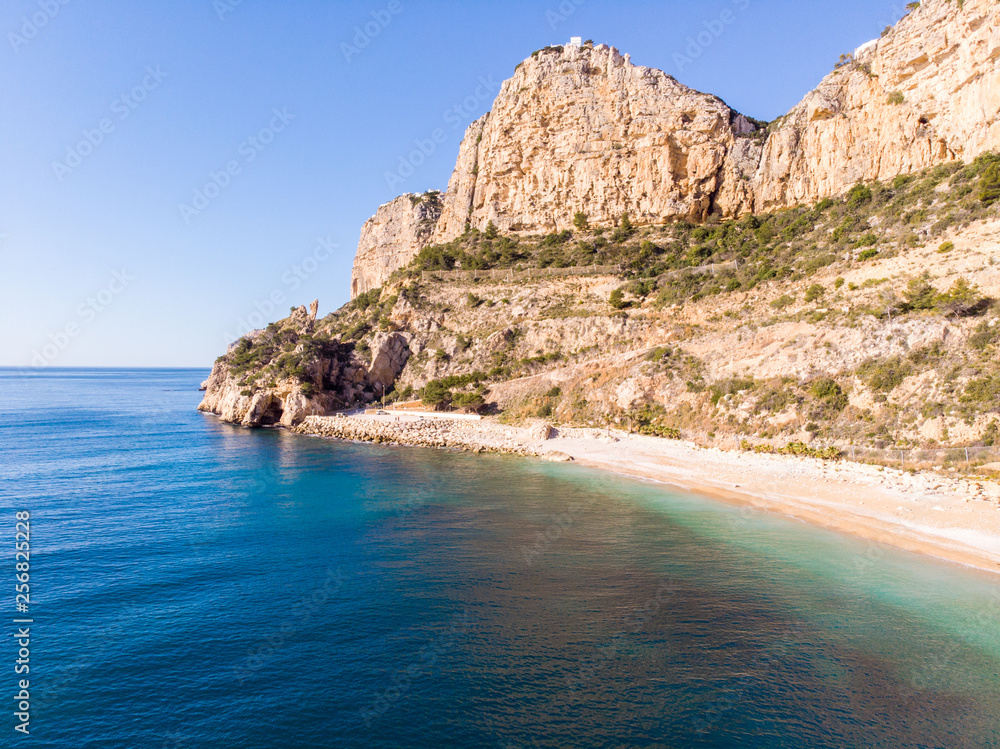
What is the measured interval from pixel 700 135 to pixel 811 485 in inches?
1916

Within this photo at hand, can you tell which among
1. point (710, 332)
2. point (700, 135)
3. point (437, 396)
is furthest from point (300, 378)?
point (700, 135)

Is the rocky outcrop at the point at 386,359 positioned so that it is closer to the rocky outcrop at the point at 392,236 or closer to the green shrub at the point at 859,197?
the rocky outcrop at the point at 392,236

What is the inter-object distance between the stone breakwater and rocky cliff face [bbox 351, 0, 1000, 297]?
34384 millimetres

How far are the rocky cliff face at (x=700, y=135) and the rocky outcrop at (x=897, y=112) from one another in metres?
0.10

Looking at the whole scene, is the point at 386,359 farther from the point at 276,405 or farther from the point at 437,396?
the point at 276,405

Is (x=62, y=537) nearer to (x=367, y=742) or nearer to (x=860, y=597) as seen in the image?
(x=367, y=742)

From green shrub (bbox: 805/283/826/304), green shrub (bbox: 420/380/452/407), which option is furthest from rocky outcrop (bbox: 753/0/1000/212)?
green shrub (bbox: 420/380/452/407)

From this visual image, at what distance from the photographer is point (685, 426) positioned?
3381 cm

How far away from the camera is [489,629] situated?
482 inches

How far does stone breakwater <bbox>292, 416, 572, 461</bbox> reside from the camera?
1427 inches

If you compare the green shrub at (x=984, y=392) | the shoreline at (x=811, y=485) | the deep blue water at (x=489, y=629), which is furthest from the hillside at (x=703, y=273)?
the deep blue water at (x=489, y=629)

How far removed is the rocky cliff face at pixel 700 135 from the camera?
41.0 metres

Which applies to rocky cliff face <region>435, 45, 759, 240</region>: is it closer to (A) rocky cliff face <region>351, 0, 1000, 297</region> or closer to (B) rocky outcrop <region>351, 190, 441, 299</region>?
(A) rocky cliff face <region>351, 0, 1000, 297</region>

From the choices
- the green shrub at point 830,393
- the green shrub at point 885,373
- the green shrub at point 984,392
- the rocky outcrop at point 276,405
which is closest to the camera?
the green shrub at point 984,392
